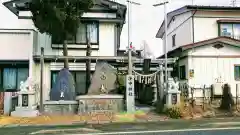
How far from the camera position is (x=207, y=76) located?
78.1ft

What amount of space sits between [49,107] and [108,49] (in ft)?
23.1

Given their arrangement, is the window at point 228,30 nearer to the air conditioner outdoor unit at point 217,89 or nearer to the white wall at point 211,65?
the white wall at point 211,65

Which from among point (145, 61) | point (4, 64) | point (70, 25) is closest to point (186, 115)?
point (145, 61)

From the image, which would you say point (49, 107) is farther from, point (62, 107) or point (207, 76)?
point (207, 76)

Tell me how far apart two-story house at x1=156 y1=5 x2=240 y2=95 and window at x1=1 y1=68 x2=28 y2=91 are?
39.9ft

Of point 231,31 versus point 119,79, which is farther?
point 231,31

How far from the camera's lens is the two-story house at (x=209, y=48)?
23.7 m

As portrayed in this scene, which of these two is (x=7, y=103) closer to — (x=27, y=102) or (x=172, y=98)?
(x=27, y=102)

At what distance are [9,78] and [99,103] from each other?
27.7 ft

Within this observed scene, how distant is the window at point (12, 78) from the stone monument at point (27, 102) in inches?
177

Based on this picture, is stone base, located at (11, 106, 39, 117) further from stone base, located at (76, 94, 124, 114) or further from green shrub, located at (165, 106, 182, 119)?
green shrub, located at (165, 106, 182, 119)

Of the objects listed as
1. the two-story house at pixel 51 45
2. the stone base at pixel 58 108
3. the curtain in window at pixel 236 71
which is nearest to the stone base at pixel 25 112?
the stone base at pixel 58 108

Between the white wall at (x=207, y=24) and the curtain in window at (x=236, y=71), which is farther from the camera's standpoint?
the white wall at (x=207, y=24)

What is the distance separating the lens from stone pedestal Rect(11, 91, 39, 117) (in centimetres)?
1947
